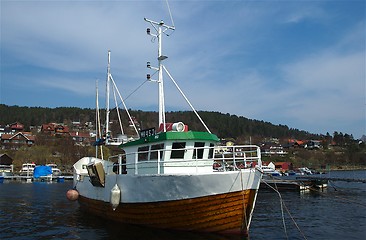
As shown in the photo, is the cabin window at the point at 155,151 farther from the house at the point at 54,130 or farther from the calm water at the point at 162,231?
the house at the point at 54,130

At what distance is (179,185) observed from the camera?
12750 mm

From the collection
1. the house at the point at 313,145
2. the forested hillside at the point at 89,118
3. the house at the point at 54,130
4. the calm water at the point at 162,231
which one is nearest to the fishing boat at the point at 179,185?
the calm water at the point at 162,231

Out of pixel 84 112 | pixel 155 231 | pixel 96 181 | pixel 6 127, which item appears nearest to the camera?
pixel 155 231

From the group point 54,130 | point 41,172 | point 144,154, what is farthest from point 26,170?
point 144,154

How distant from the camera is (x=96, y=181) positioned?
57.7 ft

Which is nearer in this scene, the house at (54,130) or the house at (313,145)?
the house at (54,130)

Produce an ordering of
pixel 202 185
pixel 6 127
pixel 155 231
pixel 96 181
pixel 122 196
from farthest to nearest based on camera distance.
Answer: pixel 6 127 < pixel 96 181 < pixel 122 196 < pixel 155 231 < pixel 202 185

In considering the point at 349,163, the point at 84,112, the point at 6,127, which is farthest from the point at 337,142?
the point at 6,127

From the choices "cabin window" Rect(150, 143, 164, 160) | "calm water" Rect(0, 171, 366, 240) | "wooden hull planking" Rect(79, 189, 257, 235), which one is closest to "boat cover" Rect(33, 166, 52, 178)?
"calm water" Rect(0, 171, 366, 240)

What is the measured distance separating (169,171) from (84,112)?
7435 inches

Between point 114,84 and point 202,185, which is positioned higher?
point 114,84

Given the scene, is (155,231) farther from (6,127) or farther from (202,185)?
(6,127)

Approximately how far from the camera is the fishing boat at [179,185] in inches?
487

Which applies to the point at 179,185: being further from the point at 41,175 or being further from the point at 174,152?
the point at 41,175
